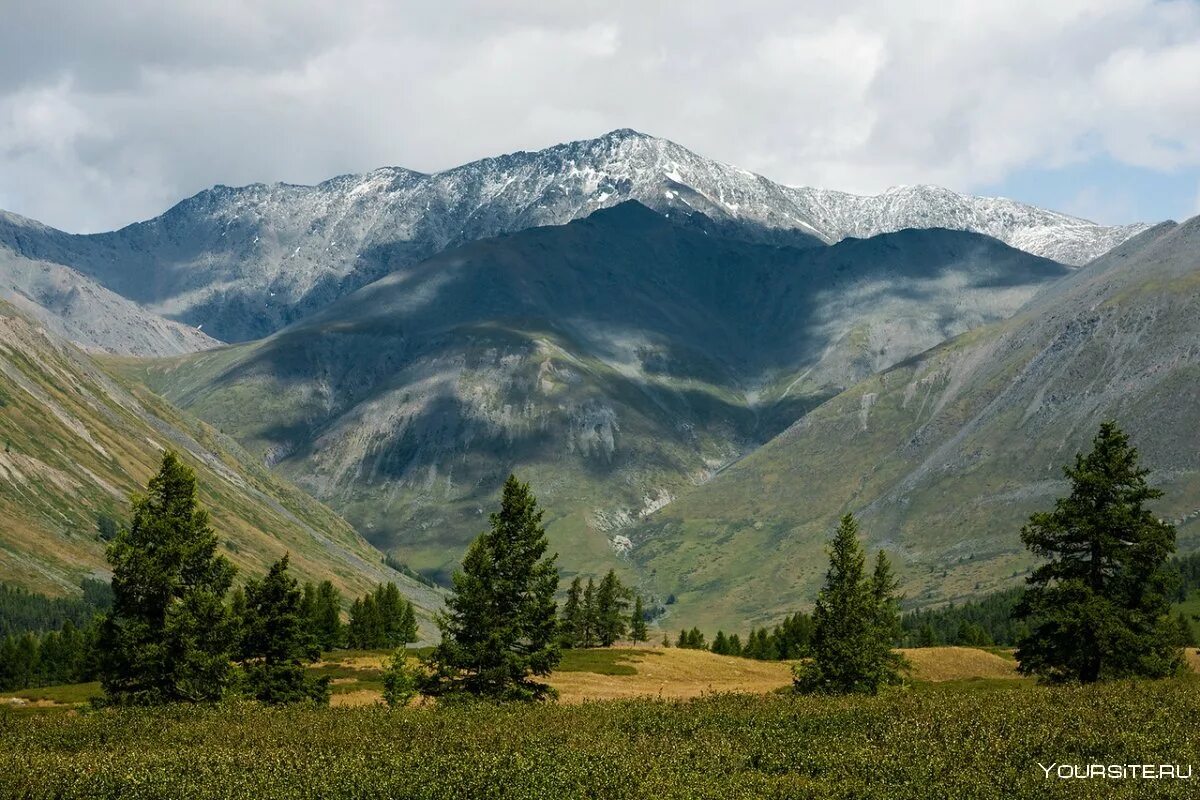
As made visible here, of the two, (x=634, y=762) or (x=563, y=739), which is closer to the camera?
(x=634, y=762)

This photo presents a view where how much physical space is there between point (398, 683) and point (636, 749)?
29.8 metres

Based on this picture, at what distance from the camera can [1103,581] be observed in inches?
2060

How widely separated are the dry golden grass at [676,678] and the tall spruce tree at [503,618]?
16.8m

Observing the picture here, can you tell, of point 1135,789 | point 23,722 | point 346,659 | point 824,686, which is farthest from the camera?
point 346,659

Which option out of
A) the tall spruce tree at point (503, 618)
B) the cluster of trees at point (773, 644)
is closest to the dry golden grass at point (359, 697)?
the tall spruce tree at point (503, 618)

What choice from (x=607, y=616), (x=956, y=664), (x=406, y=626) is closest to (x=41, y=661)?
(x=406, y=626)

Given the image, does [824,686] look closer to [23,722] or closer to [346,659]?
[23,722]

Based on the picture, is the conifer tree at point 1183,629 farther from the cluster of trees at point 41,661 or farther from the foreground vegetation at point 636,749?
the cluster of trees at point 41,661

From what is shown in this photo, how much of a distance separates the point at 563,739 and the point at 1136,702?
21560mm

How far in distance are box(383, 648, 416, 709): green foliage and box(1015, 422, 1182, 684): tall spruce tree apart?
33976 millimetres

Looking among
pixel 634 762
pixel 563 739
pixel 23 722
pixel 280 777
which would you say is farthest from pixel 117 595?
pixel 634 762

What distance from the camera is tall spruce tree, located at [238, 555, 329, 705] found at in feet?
218

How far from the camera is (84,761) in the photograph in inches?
1412

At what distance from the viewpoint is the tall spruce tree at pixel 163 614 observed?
169 feet
